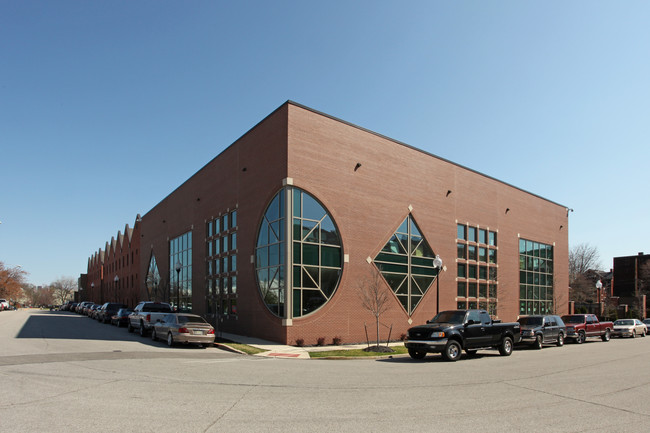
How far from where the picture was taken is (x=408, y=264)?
2950 centimetres

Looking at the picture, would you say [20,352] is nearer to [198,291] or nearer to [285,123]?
[285,123]

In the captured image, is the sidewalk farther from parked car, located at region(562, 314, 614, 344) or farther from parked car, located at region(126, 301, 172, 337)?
parked car, located at region(562, 314, 614, 344)

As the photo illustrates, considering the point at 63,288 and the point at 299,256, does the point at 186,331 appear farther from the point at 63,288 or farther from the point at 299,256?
the point at 63,288

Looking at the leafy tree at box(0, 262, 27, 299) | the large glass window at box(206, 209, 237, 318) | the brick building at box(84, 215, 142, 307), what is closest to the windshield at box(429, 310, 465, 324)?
the large glass window at box(206, 209, 237, 318)

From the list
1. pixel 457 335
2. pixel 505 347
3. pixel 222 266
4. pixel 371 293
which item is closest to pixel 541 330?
pixel 505 347

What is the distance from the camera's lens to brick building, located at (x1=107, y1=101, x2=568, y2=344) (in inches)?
963

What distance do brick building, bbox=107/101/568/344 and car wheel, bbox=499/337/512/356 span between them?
4912 mm

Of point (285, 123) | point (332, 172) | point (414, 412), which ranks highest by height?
point (285, 123)

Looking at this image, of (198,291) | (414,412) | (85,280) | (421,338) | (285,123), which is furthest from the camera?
(85,280)

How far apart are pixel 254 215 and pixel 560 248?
34331 mm

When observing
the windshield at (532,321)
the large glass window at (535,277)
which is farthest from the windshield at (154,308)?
the large glass window at (535,277)

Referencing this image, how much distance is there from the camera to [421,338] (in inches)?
717

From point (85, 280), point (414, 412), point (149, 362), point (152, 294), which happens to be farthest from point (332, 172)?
point (85, 280)

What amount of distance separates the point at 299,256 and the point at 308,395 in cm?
1394
